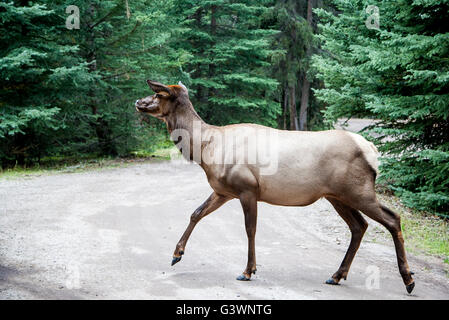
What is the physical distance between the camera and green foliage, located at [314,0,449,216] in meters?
8.59

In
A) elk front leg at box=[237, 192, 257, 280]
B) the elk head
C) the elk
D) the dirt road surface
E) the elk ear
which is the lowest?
the dirt road surface

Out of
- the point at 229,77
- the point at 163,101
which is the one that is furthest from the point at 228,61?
the point at 163,101

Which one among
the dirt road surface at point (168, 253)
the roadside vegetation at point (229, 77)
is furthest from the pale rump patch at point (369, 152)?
the roadside vegetation at point (229, 77)

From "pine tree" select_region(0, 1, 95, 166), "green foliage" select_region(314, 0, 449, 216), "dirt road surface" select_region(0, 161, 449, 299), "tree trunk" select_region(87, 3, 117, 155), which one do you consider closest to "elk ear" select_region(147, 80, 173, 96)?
"dirt road surface" select_region(0, 161, 449, 299)

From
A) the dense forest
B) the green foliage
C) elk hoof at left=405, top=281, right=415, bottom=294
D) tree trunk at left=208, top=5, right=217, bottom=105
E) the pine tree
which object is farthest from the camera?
tree trunk at left=208, top=5, right=217, bottom=105

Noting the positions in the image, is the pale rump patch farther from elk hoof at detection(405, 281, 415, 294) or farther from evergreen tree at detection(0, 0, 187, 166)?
evergreen tree at detection(0, 0, 187, 166)

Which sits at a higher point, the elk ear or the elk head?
the elk ear

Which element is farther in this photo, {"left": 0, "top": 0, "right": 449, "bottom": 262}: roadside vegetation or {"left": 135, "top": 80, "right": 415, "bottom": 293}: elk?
{"left": 0, "top": 0, "right": 449, "bottom": 262}: roadside vegetation

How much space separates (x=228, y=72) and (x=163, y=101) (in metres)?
17.3

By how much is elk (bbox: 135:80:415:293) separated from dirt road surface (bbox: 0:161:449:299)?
37cm

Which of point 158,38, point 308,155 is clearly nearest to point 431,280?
point 308,155

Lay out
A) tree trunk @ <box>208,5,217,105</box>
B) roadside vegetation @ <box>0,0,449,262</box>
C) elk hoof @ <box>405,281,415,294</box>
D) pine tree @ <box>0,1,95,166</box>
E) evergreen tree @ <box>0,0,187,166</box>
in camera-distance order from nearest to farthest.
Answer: elk hoof @ <box>405,281,415,294</box> → roadside vegetation @ <box>0,0,449,262</box> → pine tree @ <box>0,1,95,166</box> → evergreen tree @ <box>0,0,187,166</box> → tree trunk @ <box>208,5,217,105</box>

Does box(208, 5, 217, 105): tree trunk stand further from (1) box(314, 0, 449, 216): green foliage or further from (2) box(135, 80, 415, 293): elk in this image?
(2) box(135, 80, 415, 293): elk

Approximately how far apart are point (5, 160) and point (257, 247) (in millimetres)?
12020
